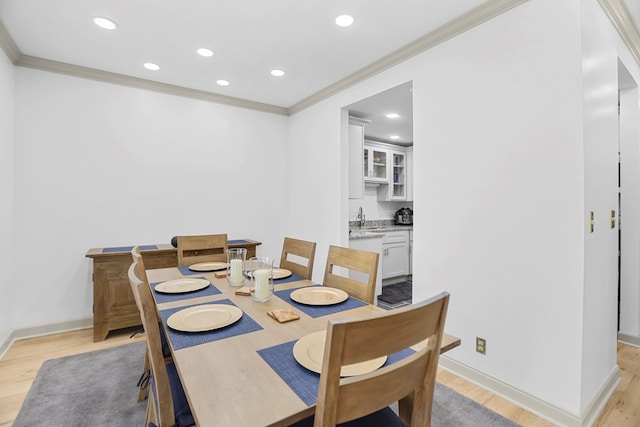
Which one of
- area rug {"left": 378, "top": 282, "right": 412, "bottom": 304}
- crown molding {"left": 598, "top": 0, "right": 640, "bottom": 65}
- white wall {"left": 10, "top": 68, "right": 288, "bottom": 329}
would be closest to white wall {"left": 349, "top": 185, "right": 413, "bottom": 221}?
area rug {"left": 378, "top": 282, "right": 412, "bottom": 304}

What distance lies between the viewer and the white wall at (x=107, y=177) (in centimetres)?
280

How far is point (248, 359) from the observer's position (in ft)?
3.14

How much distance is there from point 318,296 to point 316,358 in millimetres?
616

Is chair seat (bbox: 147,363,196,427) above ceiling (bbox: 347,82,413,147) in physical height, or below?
below

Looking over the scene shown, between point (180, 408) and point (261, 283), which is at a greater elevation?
point (261, 283)

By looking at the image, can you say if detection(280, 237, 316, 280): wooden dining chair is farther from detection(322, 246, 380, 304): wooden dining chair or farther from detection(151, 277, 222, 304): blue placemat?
detection(151, 277, 222, 304): blue placemat

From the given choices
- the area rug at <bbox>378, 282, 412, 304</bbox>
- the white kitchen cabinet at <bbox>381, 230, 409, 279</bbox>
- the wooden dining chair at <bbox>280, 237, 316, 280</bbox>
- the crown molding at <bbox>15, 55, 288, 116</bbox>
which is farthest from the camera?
the white kitchen cabinet at <bbox>381, 230, 409, 279</bbox>

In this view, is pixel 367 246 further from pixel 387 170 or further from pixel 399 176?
pixel 399 176

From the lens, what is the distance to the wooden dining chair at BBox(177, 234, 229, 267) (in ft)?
7.82

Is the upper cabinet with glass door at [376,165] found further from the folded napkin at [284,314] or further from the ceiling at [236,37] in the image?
the folded napkin at [284,314]

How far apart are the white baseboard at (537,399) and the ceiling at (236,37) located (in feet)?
7.58

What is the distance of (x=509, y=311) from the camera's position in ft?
6.31

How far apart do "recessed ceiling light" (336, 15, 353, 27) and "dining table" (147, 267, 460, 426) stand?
189 centimetres

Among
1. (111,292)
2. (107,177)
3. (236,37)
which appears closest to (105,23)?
(236,37)
